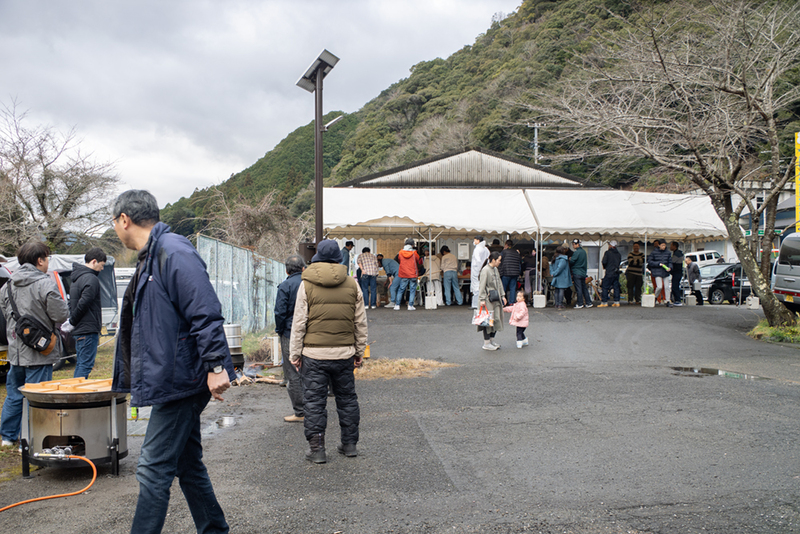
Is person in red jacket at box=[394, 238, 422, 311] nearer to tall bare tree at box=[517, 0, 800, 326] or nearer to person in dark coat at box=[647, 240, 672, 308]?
tall bare tree at box=[517, 0, 800, 326]

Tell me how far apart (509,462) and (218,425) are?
3124 mm

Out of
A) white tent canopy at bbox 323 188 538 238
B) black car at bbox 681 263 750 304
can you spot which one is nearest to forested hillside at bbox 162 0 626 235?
black car at bbox 681 263 750 304

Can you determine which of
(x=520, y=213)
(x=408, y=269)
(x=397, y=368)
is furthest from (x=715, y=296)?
(x=397, y=368)

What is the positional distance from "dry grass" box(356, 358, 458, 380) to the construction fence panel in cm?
306

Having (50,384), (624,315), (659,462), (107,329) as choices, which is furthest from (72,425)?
(624,315)

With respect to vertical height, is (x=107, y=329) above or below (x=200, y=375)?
below

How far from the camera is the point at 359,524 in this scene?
11.4 feet

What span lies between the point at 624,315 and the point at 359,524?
43.0 feet

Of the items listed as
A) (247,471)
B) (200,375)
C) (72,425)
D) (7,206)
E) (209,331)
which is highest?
(7,206)

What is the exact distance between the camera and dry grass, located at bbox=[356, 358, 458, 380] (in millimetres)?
8423

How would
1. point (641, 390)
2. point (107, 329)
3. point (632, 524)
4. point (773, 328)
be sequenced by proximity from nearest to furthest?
point (632, 524) → point (641, 390) → point (773, 328) → point (107, 329)

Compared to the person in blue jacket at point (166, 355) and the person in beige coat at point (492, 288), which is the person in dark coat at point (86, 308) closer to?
the person in blue jacket at point (166, 355)

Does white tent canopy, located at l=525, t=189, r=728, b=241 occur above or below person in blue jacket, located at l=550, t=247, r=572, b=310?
above

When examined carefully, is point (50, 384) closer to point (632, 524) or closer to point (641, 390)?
point (632, 524)
